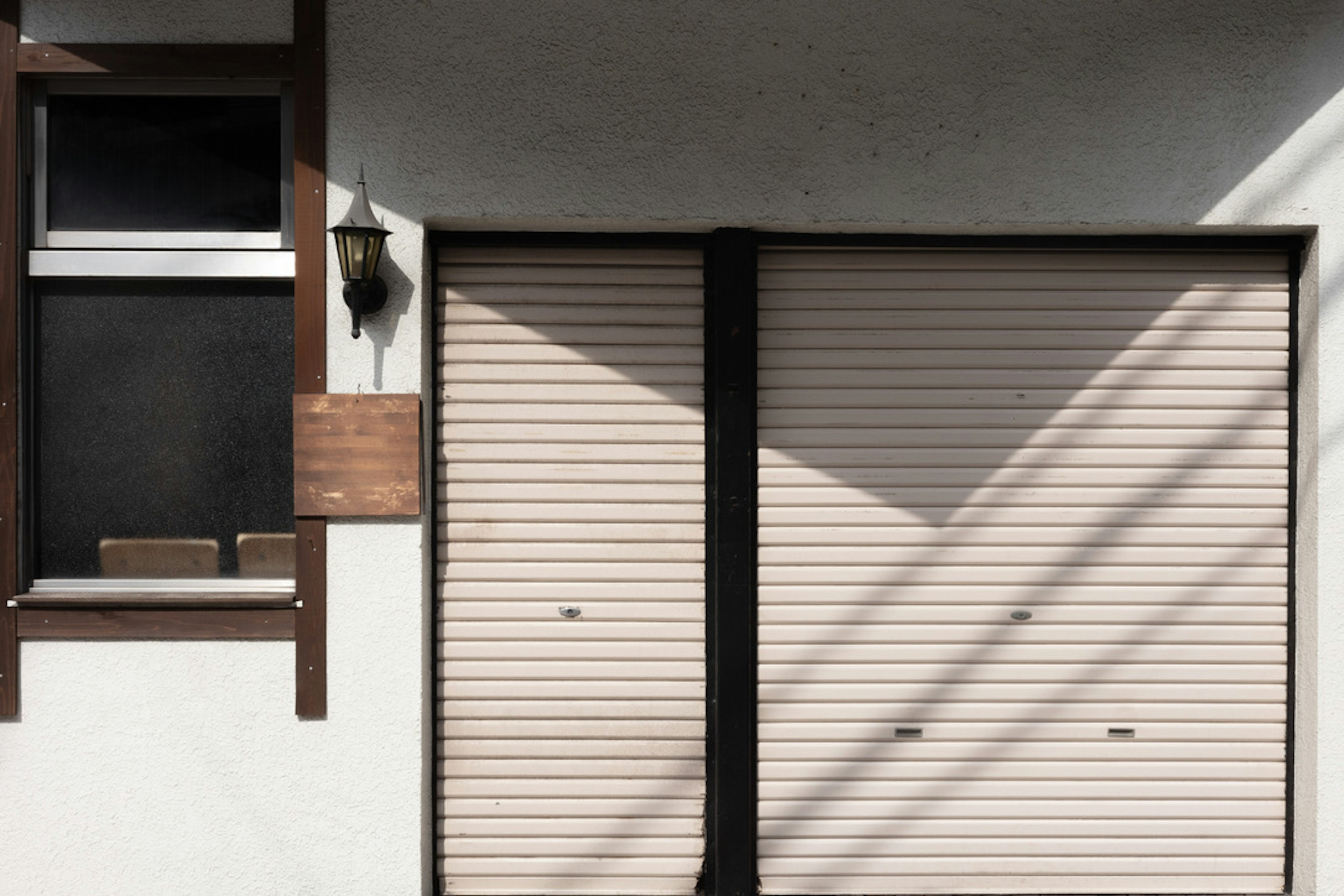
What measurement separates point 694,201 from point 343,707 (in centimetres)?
267

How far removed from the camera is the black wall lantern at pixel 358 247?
3.91 meters

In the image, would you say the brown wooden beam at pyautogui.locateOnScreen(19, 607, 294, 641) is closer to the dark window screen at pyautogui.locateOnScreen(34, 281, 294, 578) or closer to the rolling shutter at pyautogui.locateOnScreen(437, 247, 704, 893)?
the dark window screen at pyautogui.locateOnScreen(34, 281, 294, 578)

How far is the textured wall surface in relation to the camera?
4117mm

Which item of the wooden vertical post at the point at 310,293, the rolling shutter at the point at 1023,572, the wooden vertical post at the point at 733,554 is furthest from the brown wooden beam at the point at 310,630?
the rolling shutter at the point at 1023,572

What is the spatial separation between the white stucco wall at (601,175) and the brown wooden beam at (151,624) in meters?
0.08

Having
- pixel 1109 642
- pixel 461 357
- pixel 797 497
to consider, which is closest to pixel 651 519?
pixel 797 497

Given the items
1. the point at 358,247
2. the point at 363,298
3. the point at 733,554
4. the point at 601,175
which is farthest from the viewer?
the point at 733,554

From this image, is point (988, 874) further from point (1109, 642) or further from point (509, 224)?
point (509, 224)

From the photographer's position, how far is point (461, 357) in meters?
4.38

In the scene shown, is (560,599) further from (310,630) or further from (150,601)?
(150,601)

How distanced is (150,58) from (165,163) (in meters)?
0.43

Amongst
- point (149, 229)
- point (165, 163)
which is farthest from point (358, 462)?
point (165, 163)

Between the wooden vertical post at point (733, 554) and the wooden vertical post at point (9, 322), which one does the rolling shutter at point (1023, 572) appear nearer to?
the wooden vertical post at point (733, 554)

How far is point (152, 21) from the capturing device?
13.5ft
